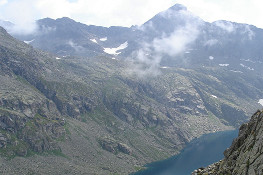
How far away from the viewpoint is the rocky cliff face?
33719 mm

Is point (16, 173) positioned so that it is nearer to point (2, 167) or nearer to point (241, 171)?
point (2, 167)

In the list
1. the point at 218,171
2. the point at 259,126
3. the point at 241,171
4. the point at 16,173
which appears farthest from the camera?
the point at 16,173

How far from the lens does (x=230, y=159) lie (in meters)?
42.5

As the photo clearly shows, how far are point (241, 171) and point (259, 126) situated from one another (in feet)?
25.5

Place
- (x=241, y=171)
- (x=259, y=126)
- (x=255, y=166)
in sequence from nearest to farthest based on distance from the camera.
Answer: (x=255, y=166) → (x=241, y=171) → (x=259, y=126)

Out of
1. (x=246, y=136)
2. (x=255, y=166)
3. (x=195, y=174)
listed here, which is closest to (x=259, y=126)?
(x=246, y=136)

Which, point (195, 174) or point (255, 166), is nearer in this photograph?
point (255, 166)

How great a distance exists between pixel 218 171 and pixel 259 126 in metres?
9.38

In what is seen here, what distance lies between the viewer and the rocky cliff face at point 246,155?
33.7 metres

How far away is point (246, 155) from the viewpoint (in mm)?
37156

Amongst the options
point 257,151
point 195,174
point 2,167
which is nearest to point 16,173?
point 2,167

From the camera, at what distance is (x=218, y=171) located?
42000 millimetres


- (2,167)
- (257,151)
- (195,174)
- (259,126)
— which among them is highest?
(259,126)

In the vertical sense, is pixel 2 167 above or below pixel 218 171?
below
